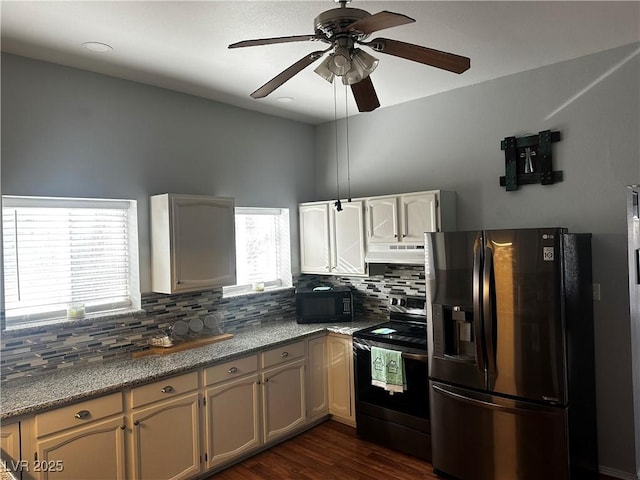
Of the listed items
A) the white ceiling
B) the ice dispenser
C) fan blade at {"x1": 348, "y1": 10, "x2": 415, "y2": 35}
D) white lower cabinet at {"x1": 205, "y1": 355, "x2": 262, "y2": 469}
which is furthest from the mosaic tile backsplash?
fan blade at {"x1": 348, "y1": 10, "x2": 415, "y2": 35}

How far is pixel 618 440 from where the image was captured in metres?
2.87

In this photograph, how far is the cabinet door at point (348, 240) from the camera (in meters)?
3.85

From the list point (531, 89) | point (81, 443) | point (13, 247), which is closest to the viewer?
point (81, 443)

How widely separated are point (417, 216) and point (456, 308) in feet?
2.97

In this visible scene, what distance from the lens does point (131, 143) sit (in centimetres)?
318

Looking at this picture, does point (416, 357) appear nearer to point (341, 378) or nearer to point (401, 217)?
point (341, 378)

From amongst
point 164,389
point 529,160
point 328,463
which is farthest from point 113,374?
point 529,160

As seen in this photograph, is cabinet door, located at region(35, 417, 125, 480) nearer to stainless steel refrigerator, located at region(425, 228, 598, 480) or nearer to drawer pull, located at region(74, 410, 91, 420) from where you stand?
drawer pull, located at region(74, 410, 91, 420)

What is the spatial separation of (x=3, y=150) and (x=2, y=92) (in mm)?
351

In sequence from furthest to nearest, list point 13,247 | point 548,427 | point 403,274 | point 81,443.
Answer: point 403,274, point 13,247, point 548,427, point 81,443

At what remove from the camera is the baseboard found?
2.81 m

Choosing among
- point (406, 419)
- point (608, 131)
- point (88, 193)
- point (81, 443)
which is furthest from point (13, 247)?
point (608, 131)

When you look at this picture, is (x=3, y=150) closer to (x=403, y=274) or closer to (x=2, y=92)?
(x=2, y=92)

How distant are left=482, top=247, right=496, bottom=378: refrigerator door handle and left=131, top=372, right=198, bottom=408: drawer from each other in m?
1.87
